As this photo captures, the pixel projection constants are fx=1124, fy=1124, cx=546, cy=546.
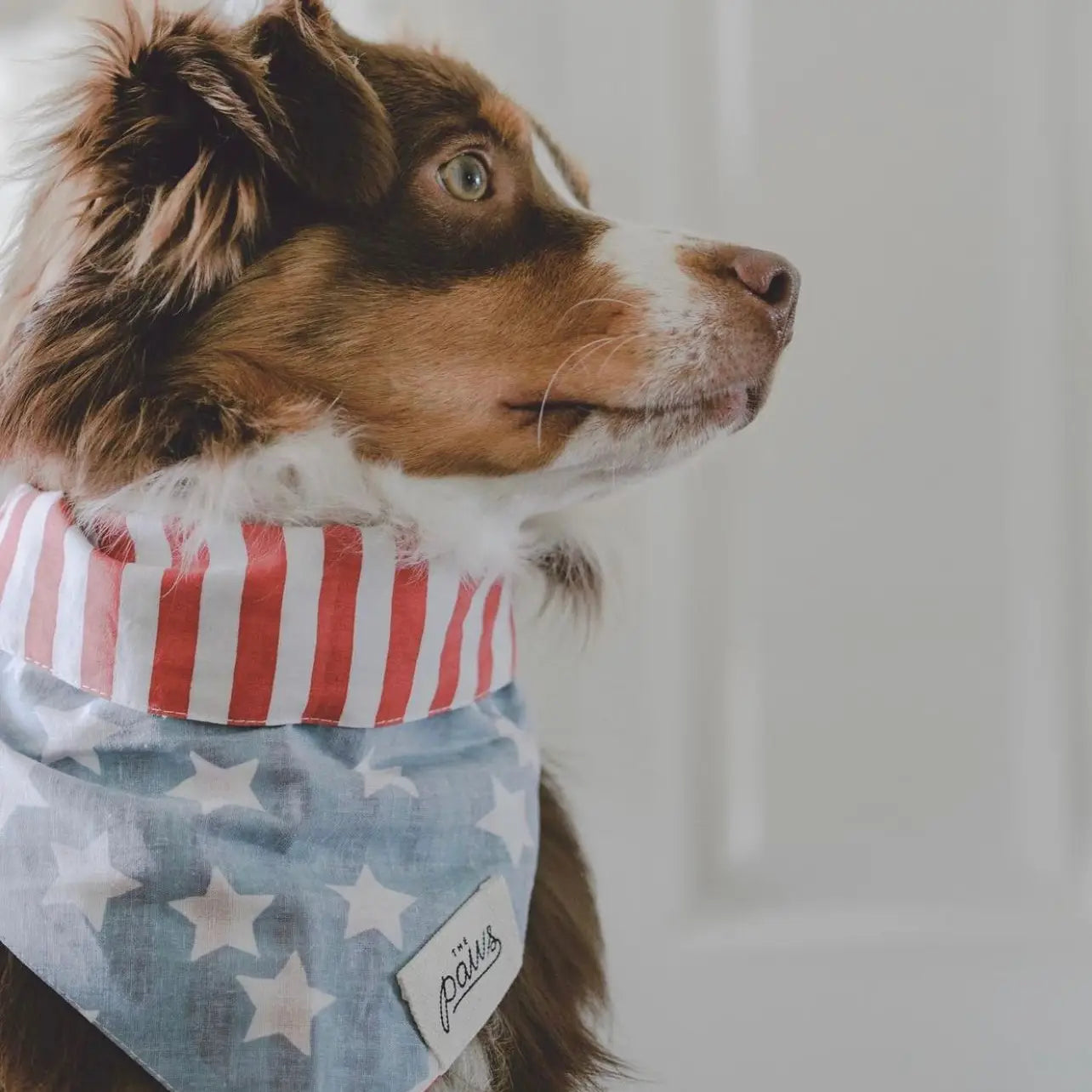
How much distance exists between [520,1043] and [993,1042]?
27.3 inches

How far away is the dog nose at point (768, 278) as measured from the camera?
0.74 meters

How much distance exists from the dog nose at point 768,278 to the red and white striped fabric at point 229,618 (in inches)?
11.3

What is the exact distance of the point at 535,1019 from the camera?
78 cm

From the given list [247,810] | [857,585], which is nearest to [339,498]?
[247,810]

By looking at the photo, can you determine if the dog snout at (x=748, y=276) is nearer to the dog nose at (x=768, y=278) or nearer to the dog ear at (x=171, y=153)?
the dog nose at (x=768, y=278)

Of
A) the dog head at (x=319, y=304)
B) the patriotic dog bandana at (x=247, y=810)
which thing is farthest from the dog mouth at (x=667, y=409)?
the patriotic dog bandana at (x=247, y=810)

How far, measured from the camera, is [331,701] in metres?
0.71

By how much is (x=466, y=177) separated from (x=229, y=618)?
0.33 meters

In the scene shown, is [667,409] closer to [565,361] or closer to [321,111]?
[565,361]

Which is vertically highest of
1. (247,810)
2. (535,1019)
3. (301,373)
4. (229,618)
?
(301,373)

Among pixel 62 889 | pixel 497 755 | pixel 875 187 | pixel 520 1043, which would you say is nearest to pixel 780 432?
pixel 875 187

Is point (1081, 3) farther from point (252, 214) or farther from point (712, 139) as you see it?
point (252, 214)

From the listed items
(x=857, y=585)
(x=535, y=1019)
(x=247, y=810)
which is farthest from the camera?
(x=857, y=585)

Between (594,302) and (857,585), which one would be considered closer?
(594,302)
